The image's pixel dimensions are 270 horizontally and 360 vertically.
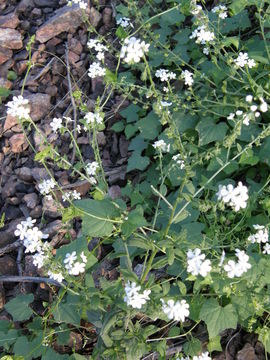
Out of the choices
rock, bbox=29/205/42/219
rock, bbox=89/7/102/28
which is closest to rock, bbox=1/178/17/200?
rock, bbox=29/205/42/219

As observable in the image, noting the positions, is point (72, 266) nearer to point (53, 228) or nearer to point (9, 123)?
point (53, 228)

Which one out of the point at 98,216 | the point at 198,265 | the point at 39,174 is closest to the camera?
the point at 198,265

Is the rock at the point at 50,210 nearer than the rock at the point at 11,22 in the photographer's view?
Yes

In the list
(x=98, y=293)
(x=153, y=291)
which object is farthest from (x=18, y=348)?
(x=153, y=291)

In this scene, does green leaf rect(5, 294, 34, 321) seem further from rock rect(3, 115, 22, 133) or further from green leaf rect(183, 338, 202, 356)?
rock rect(3, 115, 22, 133)

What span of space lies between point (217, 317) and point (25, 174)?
6.94 feet

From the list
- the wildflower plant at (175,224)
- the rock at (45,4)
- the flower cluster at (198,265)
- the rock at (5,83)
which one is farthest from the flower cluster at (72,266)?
the rock at (45,4)

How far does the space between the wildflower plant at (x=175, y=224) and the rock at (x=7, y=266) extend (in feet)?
1.59

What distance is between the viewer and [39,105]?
4.57 meters

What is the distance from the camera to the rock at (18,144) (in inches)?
174

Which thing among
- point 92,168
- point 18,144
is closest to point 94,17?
point 18,144

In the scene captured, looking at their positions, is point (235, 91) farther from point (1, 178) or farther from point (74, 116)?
point (1, 178)

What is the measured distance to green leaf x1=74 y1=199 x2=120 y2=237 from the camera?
266cm

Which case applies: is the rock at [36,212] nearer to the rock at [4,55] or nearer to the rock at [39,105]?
the rock at [39,105]
